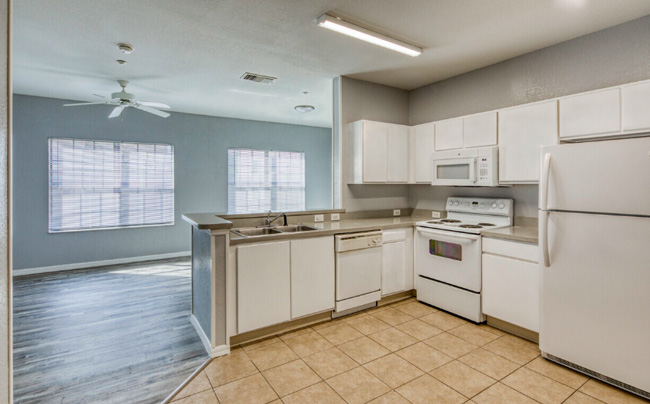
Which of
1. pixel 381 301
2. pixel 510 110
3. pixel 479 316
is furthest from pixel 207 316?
pixel 510 110

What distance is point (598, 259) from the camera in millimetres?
2168

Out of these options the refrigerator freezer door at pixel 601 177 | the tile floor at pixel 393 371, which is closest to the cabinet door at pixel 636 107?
the refrigerator freezer door at pixel 601 177

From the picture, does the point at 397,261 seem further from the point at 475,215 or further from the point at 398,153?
the point at 398,153

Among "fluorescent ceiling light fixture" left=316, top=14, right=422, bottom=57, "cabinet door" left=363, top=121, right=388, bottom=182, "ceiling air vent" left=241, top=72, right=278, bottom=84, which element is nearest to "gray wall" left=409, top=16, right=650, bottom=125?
"cabinet door" left=363, top=121, right=388, bottom=182

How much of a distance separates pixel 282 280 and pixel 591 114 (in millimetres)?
2826

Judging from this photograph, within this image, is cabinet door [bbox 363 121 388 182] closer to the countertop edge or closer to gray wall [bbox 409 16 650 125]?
the countertop edge

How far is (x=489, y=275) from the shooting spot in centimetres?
299

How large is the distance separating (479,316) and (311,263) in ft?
5.41

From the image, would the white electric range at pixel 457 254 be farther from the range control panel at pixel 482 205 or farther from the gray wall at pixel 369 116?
the gray wall at pixel 369 116

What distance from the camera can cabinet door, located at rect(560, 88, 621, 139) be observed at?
8.16ft

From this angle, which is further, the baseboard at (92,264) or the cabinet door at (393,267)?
the baseboard at (92,264)

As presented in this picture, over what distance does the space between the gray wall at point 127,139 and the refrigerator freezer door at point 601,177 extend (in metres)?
5.52

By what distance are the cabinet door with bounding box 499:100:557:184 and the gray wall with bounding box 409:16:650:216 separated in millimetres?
328

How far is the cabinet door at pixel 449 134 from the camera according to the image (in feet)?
11.8
